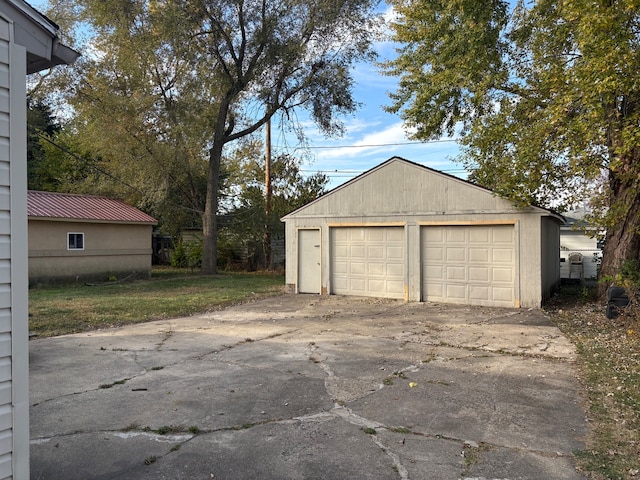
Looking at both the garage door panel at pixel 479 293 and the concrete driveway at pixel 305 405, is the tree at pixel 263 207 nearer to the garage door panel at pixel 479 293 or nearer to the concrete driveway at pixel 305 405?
the garage door panel at pixel 479 293

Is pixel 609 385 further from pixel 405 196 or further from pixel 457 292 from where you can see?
pixel 405 196

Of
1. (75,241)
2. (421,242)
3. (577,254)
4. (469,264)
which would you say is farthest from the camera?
(577,254)

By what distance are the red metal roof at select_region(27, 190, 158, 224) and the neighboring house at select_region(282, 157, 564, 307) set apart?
7.78 m

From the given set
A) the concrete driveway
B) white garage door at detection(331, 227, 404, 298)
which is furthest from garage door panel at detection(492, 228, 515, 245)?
the concrete driveway

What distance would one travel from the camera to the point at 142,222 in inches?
752

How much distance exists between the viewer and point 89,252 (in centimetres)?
1725

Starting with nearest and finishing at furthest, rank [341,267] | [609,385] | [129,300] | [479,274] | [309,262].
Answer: [609,385]
[479,274]
[129,300]
[341,267]
[309,262]

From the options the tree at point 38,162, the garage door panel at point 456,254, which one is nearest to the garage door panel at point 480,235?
the garage door panel at point 456,254

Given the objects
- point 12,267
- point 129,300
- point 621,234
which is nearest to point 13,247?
point 12,267

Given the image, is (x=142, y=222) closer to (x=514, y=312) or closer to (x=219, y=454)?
(x=514, y=312)

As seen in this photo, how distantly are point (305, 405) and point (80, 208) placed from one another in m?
15.8

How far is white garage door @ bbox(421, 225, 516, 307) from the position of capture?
1134 centimetres

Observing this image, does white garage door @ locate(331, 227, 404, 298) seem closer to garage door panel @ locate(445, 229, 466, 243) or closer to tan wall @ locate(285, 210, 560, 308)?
tan wall @ locate(285, 210, 560, 308)

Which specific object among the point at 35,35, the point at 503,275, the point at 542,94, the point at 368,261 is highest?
the point at 542,94
